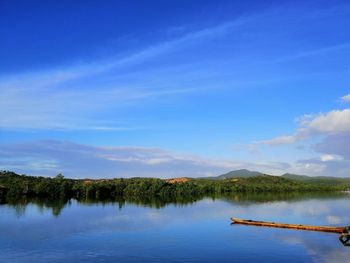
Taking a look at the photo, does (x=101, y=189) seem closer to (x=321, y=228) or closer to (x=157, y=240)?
(x=157, y=240)

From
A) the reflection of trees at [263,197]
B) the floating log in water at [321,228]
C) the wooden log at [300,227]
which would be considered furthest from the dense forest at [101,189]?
the floating log in water at [321,228]

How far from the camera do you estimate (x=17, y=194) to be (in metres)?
107

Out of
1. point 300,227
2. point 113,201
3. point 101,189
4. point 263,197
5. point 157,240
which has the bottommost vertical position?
point 157,240

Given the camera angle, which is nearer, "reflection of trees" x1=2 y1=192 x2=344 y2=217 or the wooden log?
the wooden log

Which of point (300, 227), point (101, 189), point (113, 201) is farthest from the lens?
point (101, 189)

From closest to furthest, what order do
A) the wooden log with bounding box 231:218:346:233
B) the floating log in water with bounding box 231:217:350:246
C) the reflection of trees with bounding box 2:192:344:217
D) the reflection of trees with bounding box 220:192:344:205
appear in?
the floating log in water with bounding box 231:217:350:246
the wooden log with bounding box 231:218:346:233
the reflection of trees with bounding box 2:192:344:217
the reflection of trees with bounding box 220:192:344:205

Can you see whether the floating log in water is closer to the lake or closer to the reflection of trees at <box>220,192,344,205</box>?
the lake

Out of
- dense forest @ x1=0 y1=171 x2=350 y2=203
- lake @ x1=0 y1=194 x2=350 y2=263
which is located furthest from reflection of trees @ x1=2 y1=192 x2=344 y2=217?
lake @ x1=0 y1=194 x2=350 y2=263

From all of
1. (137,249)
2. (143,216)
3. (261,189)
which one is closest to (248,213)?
(143,216)

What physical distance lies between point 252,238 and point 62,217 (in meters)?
32.2

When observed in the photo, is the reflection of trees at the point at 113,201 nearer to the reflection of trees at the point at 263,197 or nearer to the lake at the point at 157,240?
the reflection of trees at the point at 263,197

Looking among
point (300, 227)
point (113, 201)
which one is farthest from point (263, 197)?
point (300, 227)

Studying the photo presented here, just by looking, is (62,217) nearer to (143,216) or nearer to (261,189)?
(143,216)

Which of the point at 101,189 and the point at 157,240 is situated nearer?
the point at 157,240
